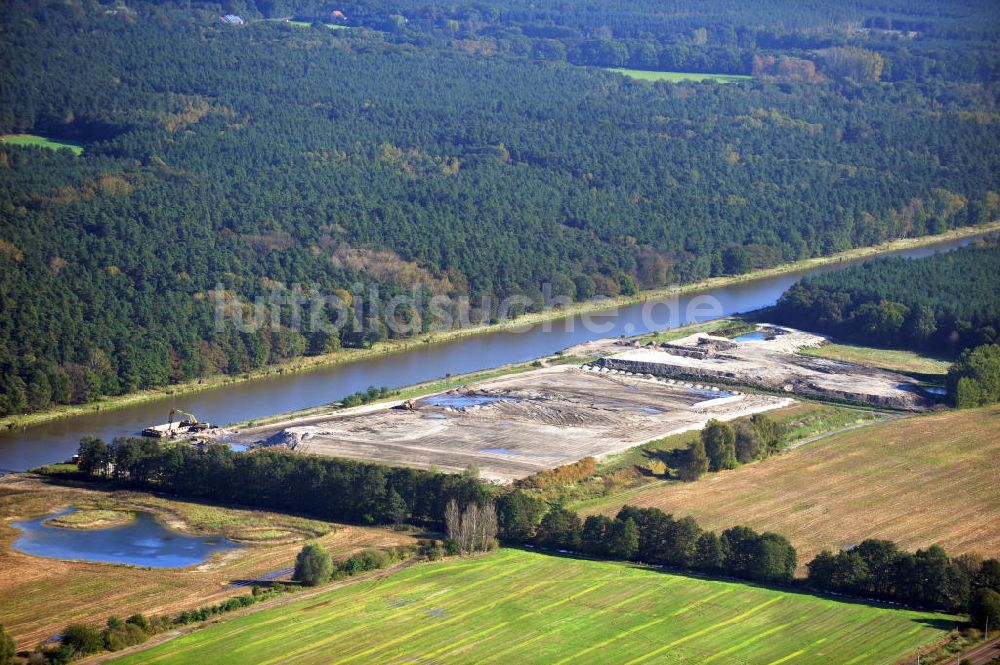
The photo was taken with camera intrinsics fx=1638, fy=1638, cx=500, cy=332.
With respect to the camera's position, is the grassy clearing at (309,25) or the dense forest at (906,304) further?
the grassy clearing at (309,25)

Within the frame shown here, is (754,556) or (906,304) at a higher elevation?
(906,304)

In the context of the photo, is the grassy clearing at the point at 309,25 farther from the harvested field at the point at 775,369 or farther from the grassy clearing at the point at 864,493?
the grassy clearing at the point at 864,493

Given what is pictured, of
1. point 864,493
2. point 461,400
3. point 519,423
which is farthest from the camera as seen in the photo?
point 461,400

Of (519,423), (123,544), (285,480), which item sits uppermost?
(285,480)

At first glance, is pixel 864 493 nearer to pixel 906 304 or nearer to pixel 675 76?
pixel 906 304

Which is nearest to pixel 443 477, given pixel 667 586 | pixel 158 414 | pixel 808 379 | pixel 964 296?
pixel 667 586

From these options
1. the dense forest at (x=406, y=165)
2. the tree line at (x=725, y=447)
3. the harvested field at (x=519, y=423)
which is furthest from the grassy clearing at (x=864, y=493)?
the dense forest at (x=406, y=165)

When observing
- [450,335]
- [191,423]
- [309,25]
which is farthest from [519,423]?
[309,25]
